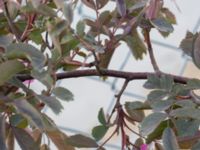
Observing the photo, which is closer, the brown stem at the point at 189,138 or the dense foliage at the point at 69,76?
the dense foliage at the point at 69,76

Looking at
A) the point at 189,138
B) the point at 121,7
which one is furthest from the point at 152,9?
the point at 189,138

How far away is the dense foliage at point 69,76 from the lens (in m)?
0.45

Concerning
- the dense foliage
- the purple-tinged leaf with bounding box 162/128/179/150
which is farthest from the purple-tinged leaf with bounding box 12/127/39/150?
the purple-tinged leaf with bounding box 162/128/179/150

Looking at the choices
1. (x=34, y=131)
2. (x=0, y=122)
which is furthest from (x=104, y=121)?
(x=0, y=122)

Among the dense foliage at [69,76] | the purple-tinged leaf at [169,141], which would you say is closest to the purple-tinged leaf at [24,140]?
the dense foliage at [69,76]

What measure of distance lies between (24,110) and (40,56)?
0.06 meters

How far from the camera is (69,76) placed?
0.57 metres

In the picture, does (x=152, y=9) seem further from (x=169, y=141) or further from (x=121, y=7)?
(x=169, y=141)

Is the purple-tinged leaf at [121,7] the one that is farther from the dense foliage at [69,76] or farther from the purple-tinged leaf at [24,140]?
the purple-tinged leaf at [24,140]

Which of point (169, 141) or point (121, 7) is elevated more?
point (121, 7)

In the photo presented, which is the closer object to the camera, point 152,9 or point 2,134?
point 2,134

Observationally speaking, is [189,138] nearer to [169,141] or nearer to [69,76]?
[169,141]

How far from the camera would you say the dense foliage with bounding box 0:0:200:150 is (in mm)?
445

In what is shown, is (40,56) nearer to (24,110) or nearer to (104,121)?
(24,110)
